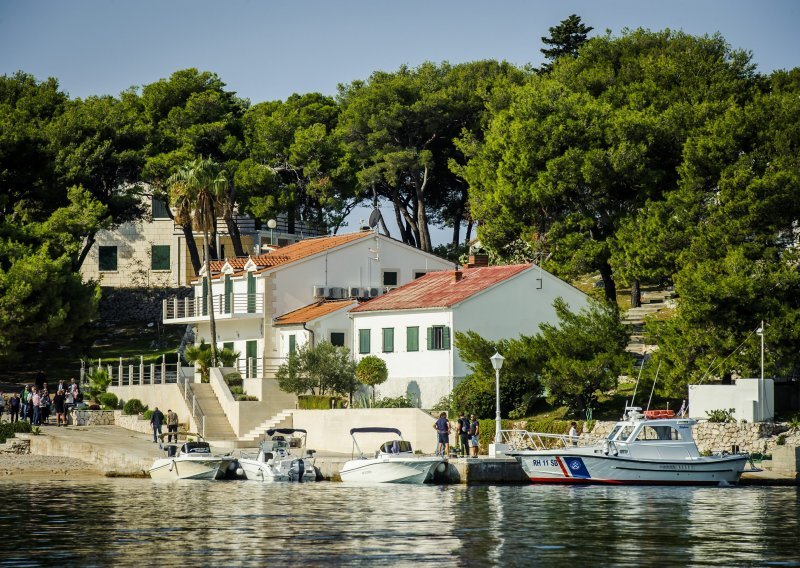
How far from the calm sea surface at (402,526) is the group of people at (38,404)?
14580 millimetres

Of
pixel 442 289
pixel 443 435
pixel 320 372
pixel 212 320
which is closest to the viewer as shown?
pixel 443 435

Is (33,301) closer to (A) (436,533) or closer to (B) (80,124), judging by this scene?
(B) (80,124)

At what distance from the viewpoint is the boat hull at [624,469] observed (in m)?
41.1

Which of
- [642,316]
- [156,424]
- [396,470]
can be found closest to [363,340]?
[156,424]

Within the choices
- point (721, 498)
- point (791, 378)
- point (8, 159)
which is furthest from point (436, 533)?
point (8, 159)

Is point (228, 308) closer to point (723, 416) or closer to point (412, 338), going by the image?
point (412, 338)

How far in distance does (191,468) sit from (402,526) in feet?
55.0

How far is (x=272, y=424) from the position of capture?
55.1 m

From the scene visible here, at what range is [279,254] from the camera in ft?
225

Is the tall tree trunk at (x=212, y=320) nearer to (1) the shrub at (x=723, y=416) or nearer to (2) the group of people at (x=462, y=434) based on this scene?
(2) the group of people at (x=462, y=434)

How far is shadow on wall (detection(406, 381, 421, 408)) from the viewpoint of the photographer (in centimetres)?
5534

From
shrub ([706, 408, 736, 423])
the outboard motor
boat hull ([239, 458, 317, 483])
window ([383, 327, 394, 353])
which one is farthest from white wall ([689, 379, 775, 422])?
window ([383, 327, 394, 353])

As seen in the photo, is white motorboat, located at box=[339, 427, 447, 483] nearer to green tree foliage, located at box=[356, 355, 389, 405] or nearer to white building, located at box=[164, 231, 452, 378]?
green tree foliage, located at box=[356, 355, 389, 405]

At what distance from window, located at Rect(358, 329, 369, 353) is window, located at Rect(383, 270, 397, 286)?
7.56m
